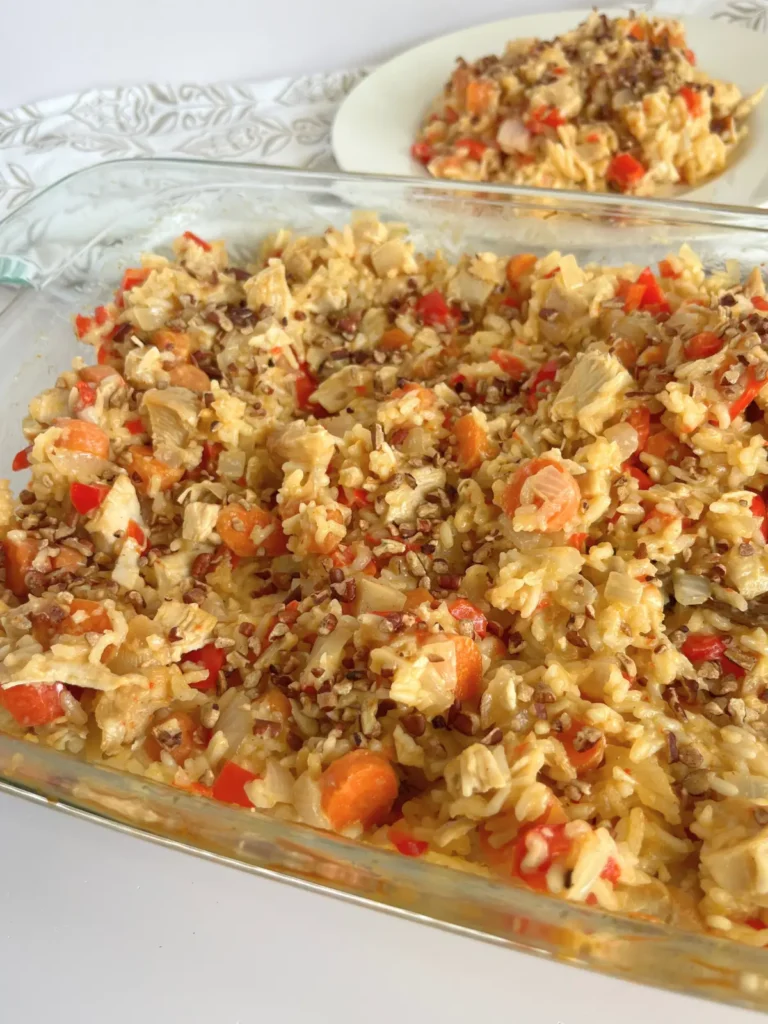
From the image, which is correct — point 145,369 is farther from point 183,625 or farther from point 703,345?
point 703,345

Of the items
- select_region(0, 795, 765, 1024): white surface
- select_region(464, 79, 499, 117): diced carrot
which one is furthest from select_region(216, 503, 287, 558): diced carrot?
select_region(464, 79, 499, 117): diced carrot

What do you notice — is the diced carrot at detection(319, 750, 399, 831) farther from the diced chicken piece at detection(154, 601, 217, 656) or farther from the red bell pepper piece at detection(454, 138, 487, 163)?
the red bell pepper piece at detection(454, 138, 487, 163)

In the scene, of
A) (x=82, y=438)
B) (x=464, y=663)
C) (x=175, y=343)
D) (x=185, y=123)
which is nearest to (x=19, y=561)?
(x=82, y=438)

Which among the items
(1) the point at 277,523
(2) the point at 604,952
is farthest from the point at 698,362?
(2) the point at 604,952

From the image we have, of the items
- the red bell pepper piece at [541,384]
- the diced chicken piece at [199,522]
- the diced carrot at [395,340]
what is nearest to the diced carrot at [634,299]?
the red bell pepper piece at [541,384]

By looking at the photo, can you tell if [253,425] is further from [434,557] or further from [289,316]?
[434,557]

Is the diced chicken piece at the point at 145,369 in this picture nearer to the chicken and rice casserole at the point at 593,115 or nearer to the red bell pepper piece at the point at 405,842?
the red bell pepper piece at the point at 405,842
